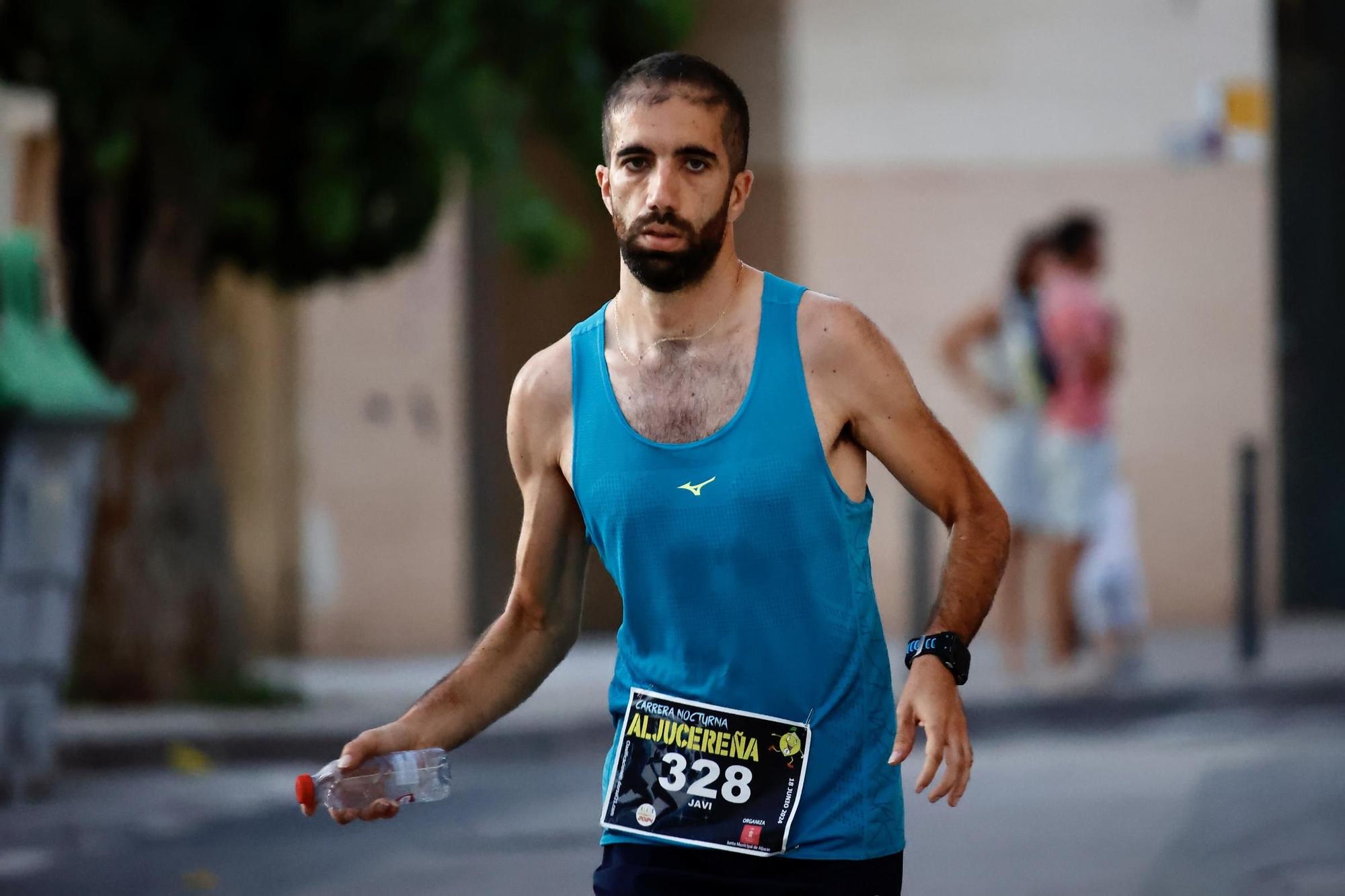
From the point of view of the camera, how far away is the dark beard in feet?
10.4

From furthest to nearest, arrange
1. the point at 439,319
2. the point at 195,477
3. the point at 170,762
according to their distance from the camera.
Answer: the point at 439,319, the point at 195,477, the point at 170,762

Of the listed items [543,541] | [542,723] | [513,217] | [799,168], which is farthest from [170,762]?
[543,541]

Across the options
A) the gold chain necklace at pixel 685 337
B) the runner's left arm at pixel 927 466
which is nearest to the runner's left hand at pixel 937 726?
the runner's left arm at pixel 927 466

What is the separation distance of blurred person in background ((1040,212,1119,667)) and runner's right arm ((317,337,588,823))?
25.4 ft

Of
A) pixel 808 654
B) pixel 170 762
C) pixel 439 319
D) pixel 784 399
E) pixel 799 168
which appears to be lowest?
pixel 170 762

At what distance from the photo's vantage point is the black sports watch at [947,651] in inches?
125

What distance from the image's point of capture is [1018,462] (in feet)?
37.8

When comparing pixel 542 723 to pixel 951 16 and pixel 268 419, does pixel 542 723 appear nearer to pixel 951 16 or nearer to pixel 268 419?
pixel 268 419

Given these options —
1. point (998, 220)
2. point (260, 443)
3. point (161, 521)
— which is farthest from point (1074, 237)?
point (260, 443)

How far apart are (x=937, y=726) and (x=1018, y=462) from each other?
8559 mm

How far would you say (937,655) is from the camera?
3.17 metres

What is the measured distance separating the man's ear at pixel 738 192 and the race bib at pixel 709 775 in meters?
0.65

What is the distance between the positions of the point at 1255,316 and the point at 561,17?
5.32 meters

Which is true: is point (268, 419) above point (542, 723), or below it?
above
